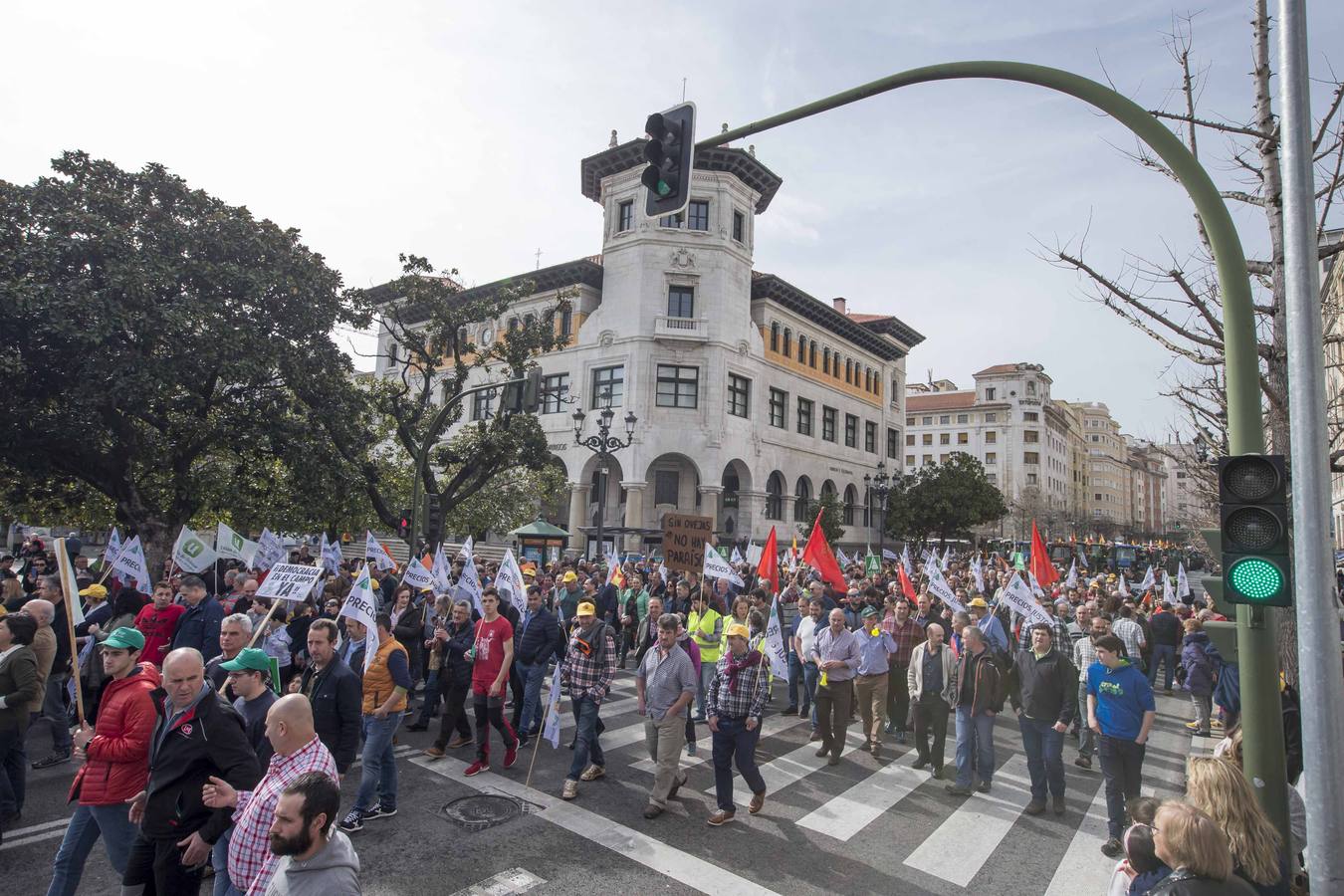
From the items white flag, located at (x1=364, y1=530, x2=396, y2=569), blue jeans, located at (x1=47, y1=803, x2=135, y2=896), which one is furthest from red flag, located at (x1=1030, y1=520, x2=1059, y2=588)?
blue jeans, located at (x1=47, y1=803, x2=135, y2=896)

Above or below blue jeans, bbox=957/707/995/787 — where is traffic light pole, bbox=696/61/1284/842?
above

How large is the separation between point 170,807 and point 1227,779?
16.8 ft

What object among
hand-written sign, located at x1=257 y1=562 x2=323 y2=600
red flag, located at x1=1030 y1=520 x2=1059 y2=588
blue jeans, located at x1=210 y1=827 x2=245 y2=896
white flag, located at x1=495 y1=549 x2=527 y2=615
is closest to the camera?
blue jeans, located at x1=210 y1=827 x2=245 y2=896

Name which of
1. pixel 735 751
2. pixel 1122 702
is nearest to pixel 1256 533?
pixel 1122 702

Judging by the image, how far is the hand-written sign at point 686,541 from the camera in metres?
13.0

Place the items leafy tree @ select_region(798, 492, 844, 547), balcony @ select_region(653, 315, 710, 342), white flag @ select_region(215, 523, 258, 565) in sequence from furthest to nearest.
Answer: leafy tree @ select_region(798, 492, 844, 547)
balcony @ select_region(653, 315, 710, 342)
white flag @ select_region(215, 523, 258, 565)

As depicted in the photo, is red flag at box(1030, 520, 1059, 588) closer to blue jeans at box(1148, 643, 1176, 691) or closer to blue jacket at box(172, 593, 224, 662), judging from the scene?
blue jeans at box(1148, 643, 1176, 691)

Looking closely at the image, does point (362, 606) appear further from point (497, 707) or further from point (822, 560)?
point (822, 560)

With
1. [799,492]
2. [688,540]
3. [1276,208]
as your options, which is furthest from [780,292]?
[1276,208]

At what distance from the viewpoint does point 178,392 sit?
58.4ft

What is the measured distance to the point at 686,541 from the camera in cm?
1306

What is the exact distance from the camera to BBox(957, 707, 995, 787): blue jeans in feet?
25.6

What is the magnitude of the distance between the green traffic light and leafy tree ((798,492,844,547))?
34.5 m

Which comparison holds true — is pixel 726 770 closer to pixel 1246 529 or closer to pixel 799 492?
pixel 1246 529
